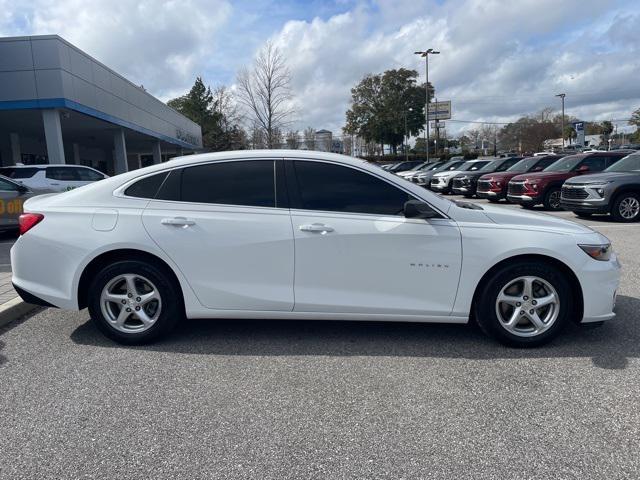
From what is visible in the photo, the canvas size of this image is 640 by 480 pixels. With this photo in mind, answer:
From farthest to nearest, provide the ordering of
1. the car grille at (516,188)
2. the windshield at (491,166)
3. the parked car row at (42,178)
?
the windshield at (491,166) → the car grille at (516,188) → the parked car row at (42,178)

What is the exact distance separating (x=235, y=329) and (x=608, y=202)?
9999mm

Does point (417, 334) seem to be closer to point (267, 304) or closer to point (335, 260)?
point (335, 260)

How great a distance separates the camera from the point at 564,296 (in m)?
3.71

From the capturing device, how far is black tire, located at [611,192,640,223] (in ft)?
35.4

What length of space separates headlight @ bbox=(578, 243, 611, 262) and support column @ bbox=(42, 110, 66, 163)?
17451 mm

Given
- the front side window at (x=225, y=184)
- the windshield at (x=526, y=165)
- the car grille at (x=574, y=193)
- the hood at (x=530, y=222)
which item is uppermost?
the windshield at (x=526, y=165)

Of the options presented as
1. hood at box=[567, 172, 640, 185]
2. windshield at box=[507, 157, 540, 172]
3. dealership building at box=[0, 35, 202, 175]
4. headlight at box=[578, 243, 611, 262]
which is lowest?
headlight at box=[578, 243, 611, 262]

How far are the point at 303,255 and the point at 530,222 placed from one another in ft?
6.26

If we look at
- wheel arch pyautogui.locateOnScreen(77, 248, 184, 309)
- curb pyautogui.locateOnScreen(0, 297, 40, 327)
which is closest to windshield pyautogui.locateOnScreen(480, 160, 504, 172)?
wheel arch pyautogui.locateOnScreen(77, 248, 184, 309)

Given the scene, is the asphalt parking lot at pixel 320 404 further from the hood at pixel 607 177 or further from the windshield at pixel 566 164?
the windshield at pixel 566 164

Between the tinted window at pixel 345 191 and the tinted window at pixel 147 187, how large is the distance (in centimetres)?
120

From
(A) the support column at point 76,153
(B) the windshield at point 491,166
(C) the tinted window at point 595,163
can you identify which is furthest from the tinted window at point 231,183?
(A) the support column at point 76,153

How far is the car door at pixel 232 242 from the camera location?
3.74 m

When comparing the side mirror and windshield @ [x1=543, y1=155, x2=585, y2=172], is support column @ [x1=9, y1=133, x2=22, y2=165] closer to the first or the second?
windshield @ [x1=543, y1=155, x2=585, y2=172]
